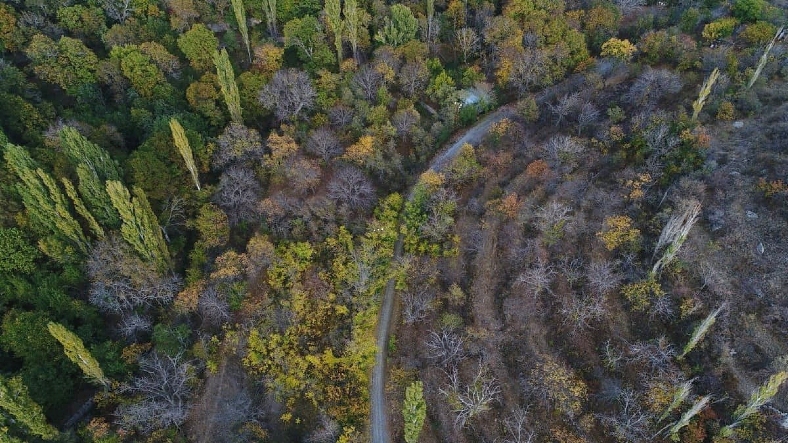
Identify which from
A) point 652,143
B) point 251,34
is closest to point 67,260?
point 251,34

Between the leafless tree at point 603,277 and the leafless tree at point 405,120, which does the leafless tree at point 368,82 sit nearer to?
the leafless tree at point 405,120

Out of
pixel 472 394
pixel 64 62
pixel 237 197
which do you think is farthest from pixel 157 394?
pixel 64 62

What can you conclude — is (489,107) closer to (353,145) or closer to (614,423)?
(353,145)

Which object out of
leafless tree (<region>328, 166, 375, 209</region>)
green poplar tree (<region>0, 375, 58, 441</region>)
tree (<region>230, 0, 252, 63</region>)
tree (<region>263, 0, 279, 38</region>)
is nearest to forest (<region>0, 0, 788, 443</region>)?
green poplar tree (<region>0, 375, 58, 441</region>)

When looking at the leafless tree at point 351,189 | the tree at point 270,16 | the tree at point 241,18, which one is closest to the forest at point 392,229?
the leafless tree at point 351,189

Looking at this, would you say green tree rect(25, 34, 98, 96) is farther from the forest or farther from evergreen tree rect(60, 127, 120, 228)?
evergreen tree rect(60, 127, 120, 228)

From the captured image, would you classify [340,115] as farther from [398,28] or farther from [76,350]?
[76,350]
